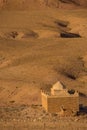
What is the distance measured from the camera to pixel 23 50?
40094 millimetres

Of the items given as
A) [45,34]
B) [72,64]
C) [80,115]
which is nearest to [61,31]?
[45,34]

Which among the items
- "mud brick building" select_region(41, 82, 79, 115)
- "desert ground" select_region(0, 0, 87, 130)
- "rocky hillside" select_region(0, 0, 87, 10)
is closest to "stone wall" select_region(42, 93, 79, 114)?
"mud brick building" select_region(41, 82, 79, 115)

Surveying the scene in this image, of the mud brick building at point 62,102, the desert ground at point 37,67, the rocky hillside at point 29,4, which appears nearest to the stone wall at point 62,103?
the mud brick building at point 62,102

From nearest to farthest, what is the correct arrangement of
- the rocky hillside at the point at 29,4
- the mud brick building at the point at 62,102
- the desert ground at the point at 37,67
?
the desert ground at the point at 37,67, the mud brick building at the point at 62,102, the rocky hillside at the point at 29,4

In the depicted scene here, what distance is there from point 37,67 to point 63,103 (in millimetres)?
13138

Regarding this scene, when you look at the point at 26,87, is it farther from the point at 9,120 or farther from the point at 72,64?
the point at 9,120

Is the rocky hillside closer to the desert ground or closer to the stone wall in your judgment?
the desert ground

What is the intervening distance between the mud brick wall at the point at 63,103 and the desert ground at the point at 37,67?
1.19 feet

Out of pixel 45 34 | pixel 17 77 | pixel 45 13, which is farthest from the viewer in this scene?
pixel 45 13

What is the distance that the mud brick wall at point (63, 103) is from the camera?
2141 cm

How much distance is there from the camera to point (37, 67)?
1357 inches

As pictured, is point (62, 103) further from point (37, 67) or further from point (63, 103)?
point (37, 67)

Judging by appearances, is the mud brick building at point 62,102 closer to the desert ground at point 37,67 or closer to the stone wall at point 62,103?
the stone wall at point 62,103

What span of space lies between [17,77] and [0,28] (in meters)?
18.4
